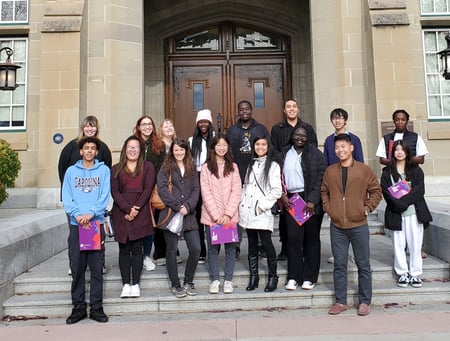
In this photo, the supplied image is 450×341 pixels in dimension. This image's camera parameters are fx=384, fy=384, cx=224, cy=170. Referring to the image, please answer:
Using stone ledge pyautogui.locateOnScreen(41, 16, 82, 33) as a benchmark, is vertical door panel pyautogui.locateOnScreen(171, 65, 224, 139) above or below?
below

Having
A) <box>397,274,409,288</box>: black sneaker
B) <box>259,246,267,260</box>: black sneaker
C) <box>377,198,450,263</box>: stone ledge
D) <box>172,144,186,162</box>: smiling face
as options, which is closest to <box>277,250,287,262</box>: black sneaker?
<box>259,246,267,260</box>: black sneaker

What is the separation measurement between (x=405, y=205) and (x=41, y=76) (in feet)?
24.2

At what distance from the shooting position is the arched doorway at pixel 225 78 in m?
10.6

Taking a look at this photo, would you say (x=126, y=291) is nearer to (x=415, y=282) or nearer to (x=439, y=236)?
(x=415, y=282)

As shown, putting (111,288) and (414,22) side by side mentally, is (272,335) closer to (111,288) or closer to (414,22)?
(111,288)

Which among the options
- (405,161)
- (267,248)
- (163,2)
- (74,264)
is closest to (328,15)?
(163,2)

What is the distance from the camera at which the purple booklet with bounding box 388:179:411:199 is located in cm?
464

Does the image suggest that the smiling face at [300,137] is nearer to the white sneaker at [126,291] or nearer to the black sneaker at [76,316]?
the white sneaker at [126,291]

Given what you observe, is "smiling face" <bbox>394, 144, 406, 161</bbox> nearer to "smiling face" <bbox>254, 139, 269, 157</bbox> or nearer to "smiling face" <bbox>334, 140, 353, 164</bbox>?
"smiling face" <bbox>334, 140, 353, 164</bbox>

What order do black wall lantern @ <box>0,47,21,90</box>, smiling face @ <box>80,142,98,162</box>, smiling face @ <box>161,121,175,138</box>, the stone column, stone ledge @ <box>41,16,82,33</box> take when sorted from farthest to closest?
stone ledge @ <box>41,16,82,33</box>
the stone column
black wall lantern @ <box>0,47,21,90</box>
smiling face @ <box>161,121,175,138</box>
smiling face @ <box>80,142,98,162</box>

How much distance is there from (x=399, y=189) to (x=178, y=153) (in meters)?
2.71

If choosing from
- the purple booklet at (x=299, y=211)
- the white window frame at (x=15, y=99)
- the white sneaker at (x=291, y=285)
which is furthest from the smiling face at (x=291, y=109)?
the white window frame at (x=15, y=99)

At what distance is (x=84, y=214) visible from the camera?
4148 millimetres

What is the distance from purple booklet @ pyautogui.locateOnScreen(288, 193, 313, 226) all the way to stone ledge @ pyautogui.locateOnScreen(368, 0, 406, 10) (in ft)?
19.4
